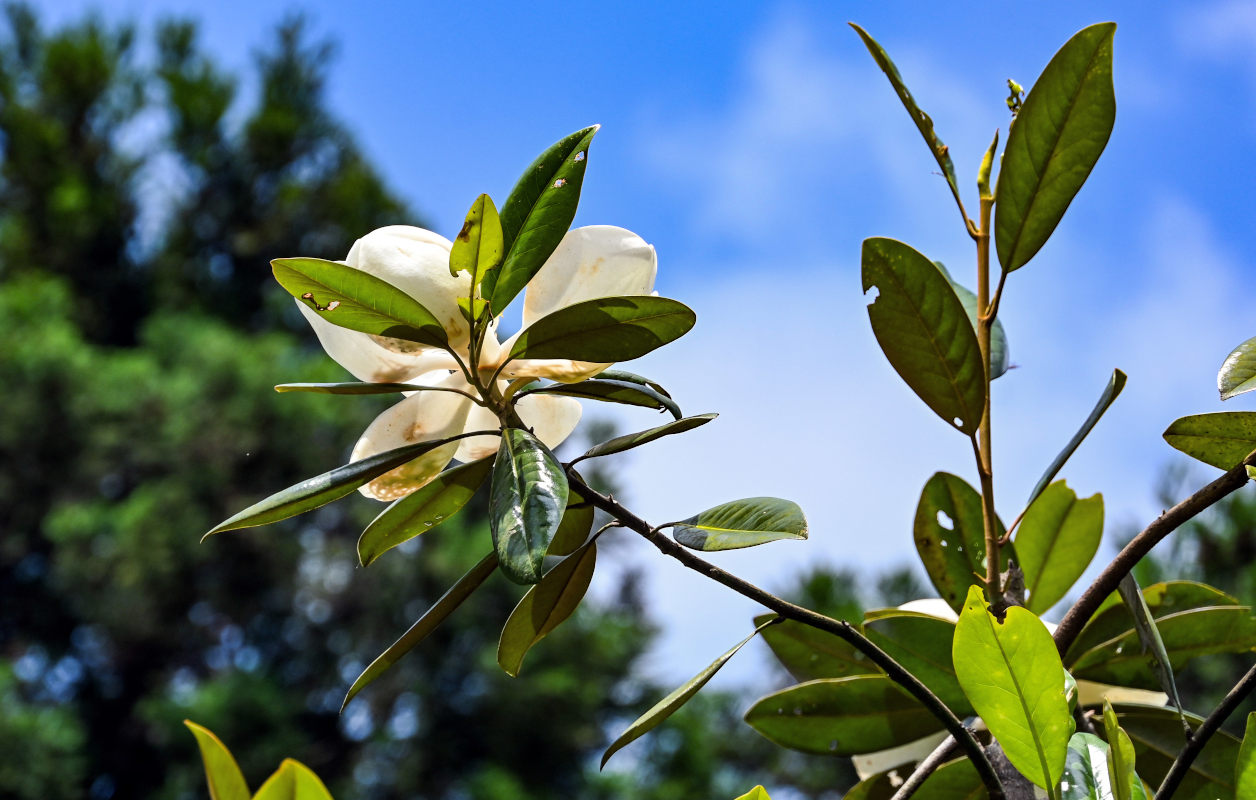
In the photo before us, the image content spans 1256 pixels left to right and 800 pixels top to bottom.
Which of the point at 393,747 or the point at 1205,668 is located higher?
the point at 1205,668

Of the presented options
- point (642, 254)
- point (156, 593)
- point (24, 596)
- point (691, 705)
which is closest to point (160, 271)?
point (24, 596)

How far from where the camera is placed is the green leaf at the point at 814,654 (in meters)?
0.30

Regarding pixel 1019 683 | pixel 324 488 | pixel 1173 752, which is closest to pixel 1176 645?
pixel 1173 752

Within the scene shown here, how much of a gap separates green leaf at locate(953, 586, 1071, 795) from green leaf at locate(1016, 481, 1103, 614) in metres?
0.14

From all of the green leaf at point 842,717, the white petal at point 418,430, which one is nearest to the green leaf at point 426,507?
the white petal at point 418,430

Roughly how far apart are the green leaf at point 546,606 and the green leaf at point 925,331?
9cm

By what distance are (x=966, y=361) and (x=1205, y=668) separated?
2308 millimetres

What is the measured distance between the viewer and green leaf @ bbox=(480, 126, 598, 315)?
215 mm

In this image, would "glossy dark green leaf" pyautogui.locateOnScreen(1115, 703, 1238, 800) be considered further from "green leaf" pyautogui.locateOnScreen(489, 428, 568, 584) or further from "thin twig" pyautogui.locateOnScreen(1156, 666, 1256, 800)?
"green leaf" pyautogui.locateOnScreen(489, 428, 568, 584)

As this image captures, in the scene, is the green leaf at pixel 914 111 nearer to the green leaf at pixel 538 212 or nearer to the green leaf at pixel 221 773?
the green leaf at pixel 538 212

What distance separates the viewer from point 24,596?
551 cm

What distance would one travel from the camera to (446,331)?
9.1 inches

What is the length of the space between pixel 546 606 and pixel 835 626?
74mm

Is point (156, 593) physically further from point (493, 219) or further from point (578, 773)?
point (493, 219)
